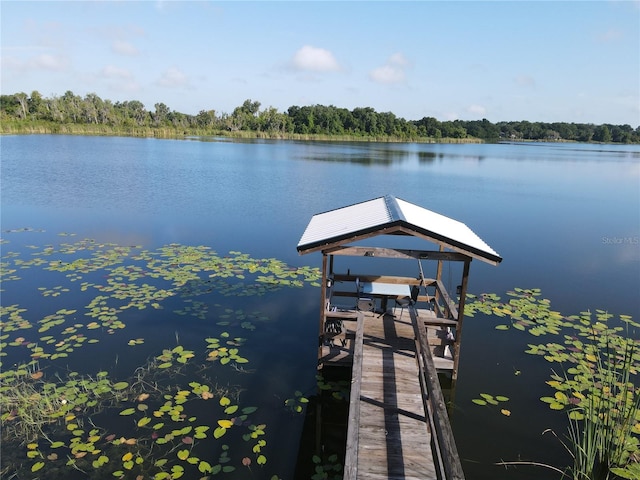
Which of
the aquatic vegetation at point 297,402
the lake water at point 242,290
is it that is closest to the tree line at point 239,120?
the lake water at point 242,290

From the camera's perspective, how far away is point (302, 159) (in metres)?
44.2

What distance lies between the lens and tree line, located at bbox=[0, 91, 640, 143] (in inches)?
2872

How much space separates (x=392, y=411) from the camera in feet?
19.2

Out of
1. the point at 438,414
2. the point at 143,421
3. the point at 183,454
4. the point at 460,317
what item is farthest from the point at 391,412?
the point at 143,421

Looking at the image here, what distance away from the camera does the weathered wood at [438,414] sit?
13.1ft

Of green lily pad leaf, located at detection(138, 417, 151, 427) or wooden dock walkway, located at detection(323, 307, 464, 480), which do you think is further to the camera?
green lily pad leaf, located at detection(138, 417, 151, 427)

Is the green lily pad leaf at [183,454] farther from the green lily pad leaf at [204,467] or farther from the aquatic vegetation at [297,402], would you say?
the aquatic vegetation at [297,402]

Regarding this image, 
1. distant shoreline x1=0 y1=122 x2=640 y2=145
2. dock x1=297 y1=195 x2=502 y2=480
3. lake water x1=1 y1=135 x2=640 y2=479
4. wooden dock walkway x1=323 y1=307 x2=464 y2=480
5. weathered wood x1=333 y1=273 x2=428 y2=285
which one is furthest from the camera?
distant shoreline x1=0 y1=122 x2=640 y2=145

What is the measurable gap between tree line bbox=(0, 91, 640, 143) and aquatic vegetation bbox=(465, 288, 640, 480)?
69.0 metres

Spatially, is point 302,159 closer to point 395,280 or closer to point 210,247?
point 210,247

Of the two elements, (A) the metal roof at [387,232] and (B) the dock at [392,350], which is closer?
(B) the dock at [392,350]

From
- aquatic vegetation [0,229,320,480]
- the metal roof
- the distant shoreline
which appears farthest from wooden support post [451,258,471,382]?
the distant shoreline

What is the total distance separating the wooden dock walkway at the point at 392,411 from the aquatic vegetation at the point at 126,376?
4.86ft

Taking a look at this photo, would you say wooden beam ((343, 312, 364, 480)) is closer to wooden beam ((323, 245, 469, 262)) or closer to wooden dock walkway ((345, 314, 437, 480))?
wooden dock walkway ((345, 314, 437, 480))
